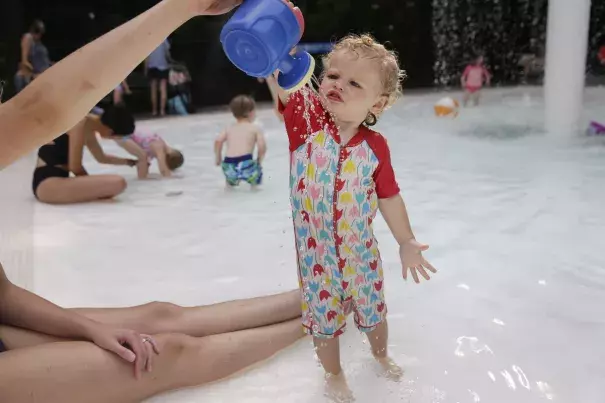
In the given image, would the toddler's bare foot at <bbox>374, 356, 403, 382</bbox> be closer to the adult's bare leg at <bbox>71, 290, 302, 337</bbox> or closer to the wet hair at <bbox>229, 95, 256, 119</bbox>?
the adult's bare leg at <bbox>71, 290, 302, 337</bbox>

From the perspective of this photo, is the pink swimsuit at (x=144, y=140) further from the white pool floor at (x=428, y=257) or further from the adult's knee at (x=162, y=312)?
the adult's knee at (x=162, y=312)

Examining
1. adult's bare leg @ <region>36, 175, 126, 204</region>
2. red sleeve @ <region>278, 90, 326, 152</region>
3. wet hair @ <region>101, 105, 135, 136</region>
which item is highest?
red sleeve @ <region>278, 90, 326, 152</region>

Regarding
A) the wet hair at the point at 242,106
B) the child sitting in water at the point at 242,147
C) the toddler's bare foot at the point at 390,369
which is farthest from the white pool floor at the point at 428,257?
the wet hair at the point at 242,106

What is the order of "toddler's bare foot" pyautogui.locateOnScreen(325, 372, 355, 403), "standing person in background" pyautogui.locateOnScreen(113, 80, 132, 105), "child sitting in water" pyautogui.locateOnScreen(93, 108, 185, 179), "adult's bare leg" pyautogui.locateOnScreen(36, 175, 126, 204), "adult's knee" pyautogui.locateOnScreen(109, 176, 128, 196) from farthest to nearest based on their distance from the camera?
"standing person in background" pyautogui.locateOnScreen(113, 80, 132, 105) < "child sitting in water" pyautogui.locateOnScreen(93, 108, 185, 179) < "adult's knee" pyautogui.locateOnScreen(109, 176, 128, 196) < "adult's bare leg" pyautogui.locateOnScreen(36, 175, 126, 204) < "toddler's bare foot" pyautogui.locateOnScreen(325, 372, 355, 403)

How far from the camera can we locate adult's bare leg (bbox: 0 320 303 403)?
62.1 inches

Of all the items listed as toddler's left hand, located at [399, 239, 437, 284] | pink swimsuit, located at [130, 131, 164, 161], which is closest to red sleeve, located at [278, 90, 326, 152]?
toddler's left hand, located at [399, 239, 437, 284]

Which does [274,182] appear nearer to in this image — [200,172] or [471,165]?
[200,172]

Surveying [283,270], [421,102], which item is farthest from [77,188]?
[421,102]

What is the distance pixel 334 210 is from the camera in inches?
71.6

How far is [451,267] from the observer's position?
9.72 ft

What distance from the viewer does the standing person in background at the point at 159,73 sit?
8.97m

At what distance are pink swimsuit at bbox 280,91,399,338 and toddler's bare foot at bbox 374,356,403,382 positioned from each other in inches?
10.5

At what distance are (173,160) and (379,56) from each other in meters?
3.68

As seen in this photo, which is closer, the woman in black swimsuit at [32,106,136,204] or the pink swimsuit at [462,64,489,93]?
the woman in black swimsuit at [32,106,136,204]
